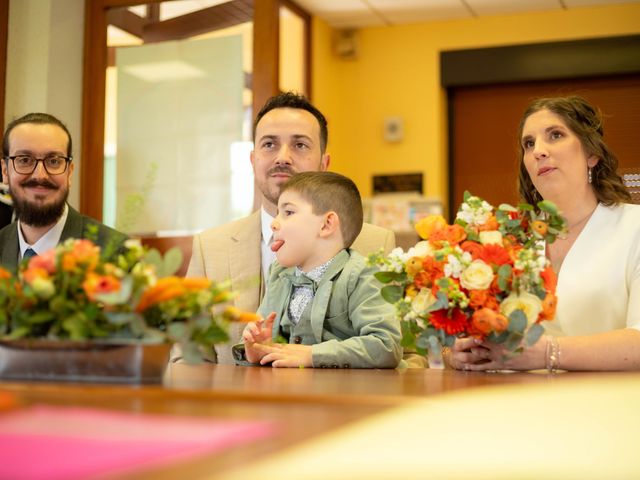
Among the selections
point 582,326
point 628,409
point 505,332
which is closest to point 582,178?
point 582,326

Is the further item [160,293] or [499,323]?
[499,323]

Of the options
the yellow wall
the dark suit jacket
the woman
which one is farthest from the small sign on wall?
the woman

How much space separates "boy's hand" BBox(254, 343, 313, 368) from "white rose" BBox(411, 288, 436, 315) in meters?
0.32

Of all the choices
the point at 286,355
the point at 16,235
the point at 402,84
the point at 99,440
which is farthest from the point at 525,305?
the point at 402,84

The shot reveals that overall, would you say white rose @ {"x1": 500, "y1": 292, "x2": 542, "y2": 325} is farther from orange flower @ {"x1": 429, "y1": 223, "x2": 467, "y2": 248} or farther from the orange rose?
orange flower @ {"x1": 429, "y1": 223, "x2": 467, "y2": 248}

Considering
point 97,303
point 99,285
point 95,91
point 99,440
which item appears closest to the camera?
point 99,440

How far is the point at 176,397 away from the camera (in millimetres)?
1089

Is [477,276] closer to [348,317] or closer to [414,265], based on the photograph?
[414,265]

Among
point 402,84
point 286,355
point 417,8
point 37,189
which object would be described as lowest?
point 286,355

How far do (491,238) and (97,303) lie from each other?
84 cm

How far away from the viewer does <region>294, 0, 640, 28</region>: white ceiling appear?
5895mm

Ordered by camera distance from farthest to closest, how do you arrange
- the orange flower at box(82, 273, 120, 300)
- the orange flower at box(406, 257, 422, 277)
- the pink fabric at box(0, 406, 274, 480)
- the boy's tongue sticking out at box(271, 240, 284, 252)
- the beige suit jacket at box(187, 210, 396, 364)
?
the beige suit jacket at box(187, 210, 396, 364) < the boy's tongue sticking out at box(271, 240, 284, 252) < the orange flower at box(406, 257, 422, 277) < the orange flower at box(82, 273, 120, 300) < the pink fabric at box(0, 406, 274, 480)

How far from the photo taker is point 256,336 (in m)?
1.95

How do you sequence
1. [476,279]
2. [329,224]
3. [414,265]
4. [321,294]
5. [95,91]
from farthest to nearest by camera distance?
[95,91], [329,224], [321,294], [414,265], [476,279]
